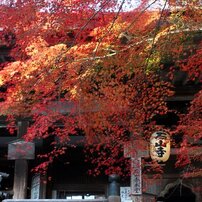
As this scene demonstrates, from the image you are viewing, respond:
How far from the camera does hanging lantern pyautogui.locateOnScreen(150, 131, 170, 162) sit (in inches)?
444

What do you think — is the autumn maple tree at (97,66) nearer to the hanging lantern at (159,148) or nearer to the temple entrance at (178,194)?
the hanging lantern at (159,148)

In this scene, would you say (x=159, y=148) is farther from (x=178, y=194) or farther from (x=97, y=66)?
(x=178, y=194)

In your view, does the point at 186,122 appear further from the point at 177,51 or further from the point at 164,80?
the point at 177,51

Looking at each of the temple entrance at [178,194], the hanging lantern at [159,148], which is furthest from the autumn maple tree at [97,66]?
the temple entrance at [178,194]

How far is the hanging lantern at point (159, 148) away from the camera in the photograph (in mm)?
11281

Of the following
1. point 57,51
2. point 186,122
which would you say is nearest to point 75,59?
point 57,51

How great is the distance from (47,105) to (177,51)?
366 centimetres

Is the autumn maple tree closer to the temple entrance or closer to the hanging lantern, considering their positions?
the hanging lantern

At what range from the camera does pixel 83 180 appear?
47.5 feet

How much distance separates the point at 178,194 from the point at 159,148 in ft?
13.9

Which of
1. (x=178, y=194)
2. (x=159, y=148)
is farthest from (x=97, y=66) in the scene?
(x=178, y=194)

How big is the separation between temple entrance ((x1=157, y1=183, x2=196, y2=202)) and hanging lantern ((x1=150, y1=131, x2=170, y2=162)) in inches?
98.3

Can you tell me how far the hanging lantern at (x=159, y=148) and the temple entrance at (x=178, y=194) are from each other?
8.19ft

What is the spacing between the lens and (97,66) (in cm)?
1012
